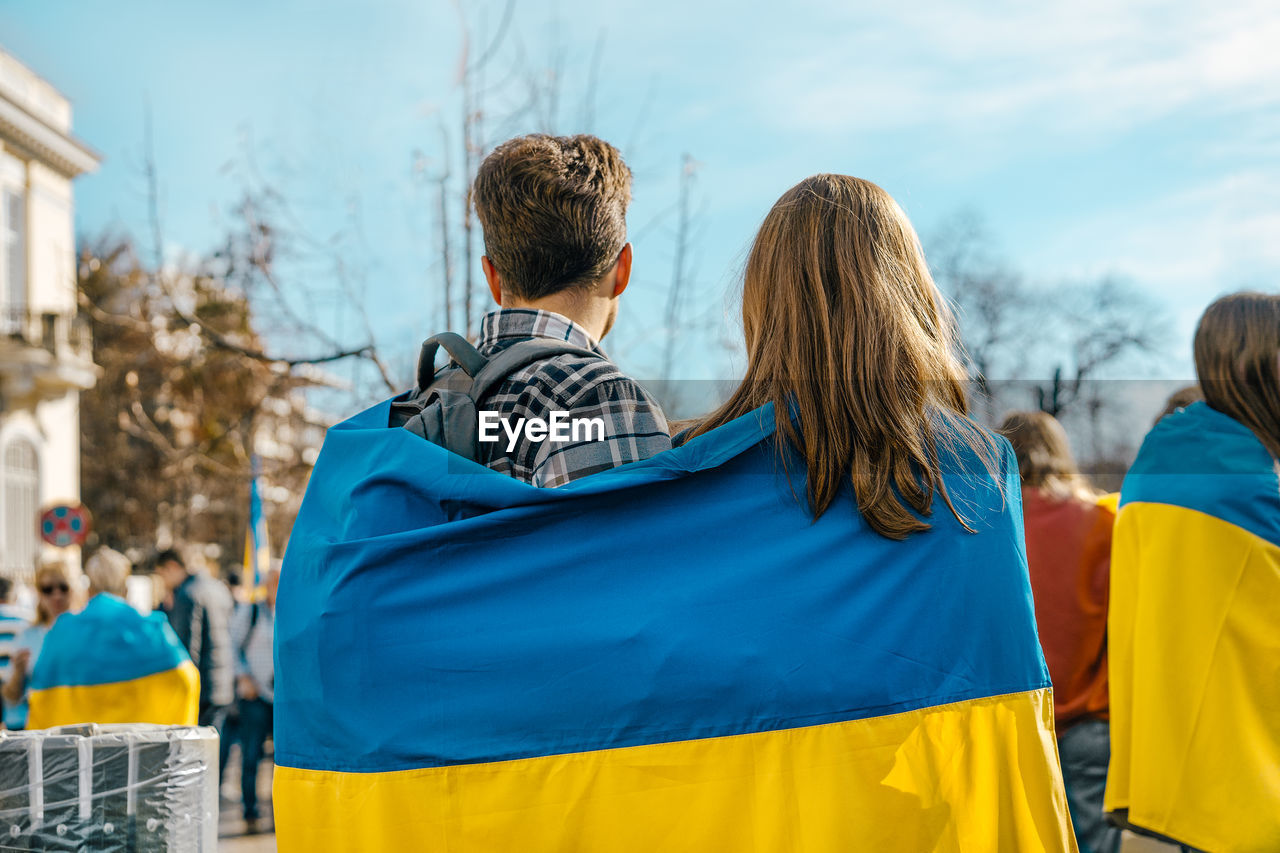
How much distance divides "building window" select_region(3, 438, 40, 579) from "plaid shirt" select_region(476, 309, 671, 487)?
30.4m

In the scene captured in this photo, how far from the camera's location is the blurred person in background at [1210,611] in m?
3.34

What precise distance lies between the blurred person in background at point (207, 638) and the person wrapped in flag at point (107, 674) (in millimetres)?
4034

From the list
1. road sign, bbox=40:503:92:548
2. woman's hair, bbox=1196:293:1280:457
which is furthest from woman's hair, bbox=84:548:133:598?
road sign, bbox=40:503:92:548

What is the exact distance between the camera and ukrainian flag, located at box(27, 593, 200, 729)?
18.8 ft

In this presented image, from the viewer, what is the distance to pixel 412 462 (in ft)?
7.07

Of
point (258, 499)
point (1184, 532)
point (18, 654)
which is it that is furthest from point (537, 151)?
point (258, 499)

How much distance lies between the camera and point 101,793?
3076 millimetres

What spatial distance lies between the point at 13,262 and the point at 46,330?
6.02 feet

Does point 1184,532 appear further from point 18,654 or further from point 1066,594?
point 18,654

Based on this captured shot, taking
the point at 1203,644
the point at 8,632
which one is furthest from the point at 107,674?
the point at 1203,644

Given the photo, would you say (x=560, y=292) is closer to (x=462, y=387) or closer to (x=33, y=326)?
(x=462, y=387)

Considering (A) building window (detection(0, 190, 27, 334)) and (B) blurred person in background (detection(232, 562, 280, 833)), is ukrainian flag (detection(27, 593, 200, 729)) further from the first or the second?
(A) building window (detection(0, 190, 27, 334))

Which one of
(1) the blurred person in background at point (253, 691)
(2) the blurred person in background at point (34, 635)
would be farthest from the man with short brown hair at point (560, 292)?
(1) the blurred person in background at point (253, 691)

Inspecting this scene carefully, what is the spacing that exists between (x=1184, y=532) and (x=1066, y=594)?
110 centimetres
